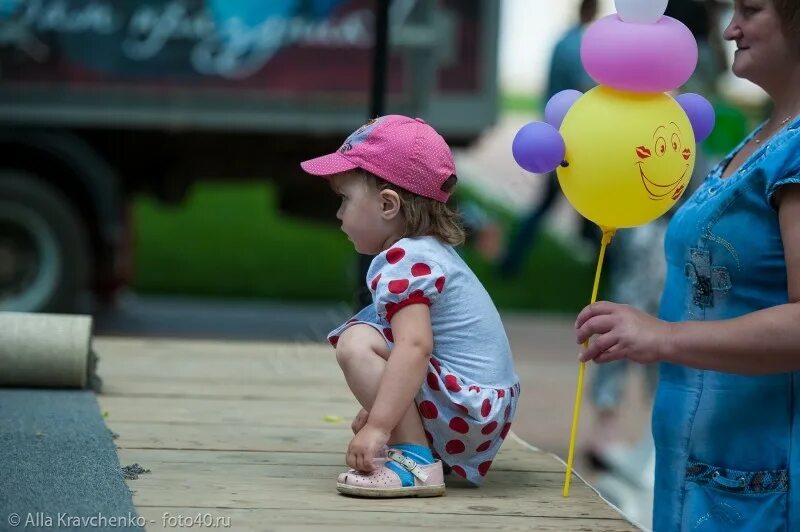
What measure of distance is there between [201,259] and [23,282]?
530 centimetres

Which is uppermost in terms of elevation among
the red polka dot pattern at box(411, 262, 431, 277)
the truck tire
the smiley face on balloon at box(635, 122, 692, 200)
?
the smiley face on balloon at box(635, 122, 692, 200)

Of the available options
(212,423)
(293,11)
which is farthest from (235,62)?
(212,423)

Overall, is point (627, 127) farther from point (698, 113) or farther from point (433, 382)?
point (433, 382)

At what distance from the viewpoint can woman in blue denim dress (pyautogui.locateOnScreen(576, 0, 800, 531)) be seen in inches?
89.2

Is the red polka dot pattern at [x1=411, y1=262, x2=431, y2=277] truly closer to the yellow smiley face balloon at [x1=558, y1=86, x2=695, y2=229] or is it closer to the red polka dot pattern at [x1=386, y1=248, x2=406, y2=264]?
the red polka dot pattern at [x1=386, y1=248, x2=406, y2=264]

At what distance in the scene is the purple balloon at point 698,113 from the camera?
2.72 meters

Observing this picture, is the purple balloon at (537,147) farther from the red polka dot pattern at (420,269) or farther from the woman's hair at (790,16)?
A: the woman's hair at (790,16)

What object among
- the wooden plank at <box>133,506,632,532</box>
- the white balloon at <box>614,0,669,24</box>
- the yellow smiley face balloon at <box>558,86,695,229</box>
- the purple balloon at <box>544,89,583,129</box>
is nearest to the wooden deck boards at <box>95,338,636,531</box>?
the wooden plank at <box>133,506,632,532</box>

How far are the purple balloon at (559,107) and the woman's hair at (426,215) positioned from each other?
220 millimetres

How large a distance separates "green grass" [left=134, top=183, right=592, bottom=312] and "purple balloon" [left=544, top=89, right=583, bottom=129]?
717 centimetres

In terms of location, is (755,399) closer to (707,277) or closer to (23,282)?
(707,277)

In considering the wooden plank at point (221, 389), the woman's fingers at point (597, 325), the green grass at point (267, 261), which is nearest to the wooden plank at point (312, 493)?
the woman's fingers at point (597, 325)

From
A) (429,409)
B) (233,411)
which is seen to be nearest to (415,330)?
(429,409)

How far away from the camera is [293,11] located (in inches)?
305
